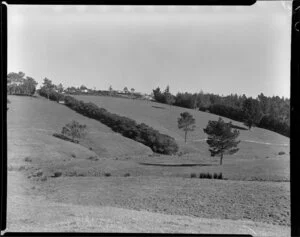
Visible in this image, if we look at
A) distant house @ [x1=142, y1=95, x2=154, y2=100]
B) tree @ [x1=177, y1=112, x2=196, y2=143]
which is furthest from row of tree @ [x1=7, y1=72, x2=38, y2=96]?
tree @ [x1=177, y1=112, x2=196, y2=143]

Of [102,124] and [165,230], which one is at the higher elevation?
[102,124]

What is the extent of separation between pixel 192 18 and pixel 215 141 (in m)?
1.33

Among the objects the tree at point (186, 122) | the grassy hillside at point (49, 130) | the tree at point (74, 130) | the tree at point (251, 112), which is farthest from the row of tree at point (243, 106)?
the tree at point (74, 130)

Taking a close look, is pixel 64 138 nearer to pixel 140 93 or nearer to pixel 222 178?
pixel 140 93

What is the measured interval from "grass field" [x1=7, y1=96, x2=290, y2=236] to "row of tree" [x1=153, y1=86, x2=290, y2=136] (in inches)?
3.5

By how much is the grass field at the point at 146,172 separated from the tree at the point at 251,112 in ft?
0.32

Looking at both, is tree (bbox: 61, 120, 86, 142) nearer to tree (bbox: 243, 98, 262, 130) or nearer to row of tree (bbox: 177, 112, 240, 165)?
row of tree (bbox: 177, 112, 240, 165)

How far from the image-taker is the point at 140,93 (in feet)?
12.1

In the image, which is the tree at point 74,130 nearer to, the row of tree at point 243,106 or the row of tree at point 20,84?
the row of tree at point 20,84

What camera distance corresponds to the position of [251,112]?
12.6 feet

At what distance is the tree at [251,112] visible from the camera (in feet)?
12.4

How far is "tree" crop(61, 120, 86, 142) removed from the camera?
12.6 ft

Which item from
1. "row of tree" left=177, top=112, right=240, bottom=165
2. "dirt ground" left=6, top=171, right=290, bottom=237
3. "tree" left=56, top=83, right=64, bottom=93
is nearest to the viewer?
"dirt ground" left=6, top=171, right=290, bottom=237
